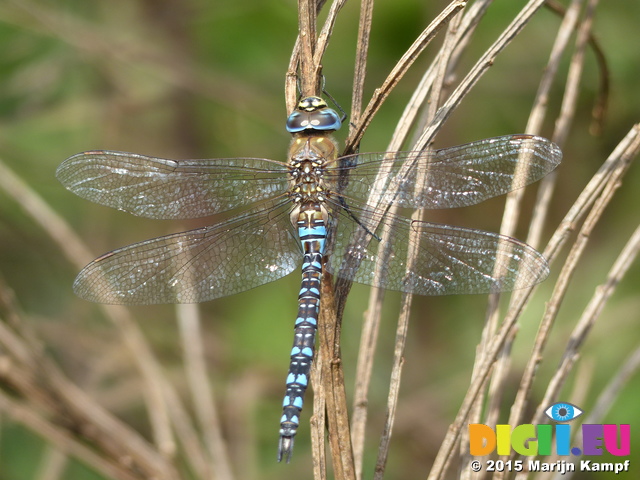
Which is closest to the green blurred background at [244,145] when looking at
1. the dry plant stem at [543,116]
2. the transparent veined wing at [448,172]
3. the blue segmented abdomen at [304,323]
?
the blue segmented abdomen at [304,323]

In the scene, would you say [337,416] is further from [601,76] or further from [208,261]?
[601,76]

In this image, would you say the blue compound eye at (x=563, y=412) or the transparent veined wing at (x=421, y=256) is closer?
the blue compound eye at (x=563, y=412)

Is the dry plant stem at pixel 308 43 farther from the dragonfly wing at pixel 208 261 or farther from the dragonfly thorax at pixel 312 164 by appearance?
the dragonfly wing at pixel 208 261

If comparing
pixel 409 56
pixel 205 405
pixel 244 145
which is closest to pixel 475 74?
pixel 409 56

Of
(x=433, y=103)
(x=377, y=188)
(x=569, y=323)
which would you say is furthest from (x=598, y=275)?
(x=433, y=103)

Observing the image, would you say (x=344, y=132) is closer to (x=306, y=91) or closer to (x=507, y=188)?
(x=507, y=188)

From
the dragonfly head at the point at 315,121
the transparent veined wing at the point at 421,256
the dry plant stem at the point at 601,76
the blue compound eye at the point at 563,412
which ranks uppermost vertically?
the dry plant stem at the point at 601,76

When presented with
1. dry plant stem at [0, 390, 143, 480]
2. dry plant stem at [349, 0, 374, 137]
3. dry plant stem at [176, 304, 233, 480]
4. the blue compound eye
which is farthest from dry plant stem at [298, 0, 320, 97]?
dry plant stem at [0, 390, 143, 480]

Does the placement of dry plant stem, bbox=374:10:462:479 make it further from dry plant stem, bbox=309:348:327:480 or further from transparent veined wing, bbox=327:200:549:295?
transparent veined wing, bbox=327:200:549:295
